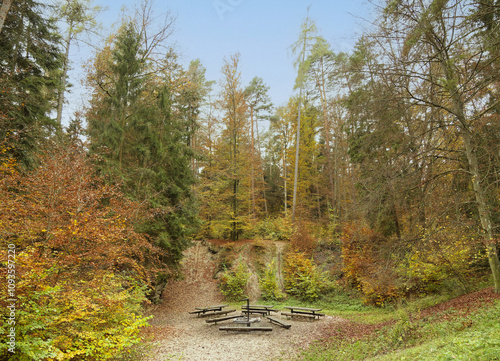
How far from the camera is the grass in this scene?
3.89 m

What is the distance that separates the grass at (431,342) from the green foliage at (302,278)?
6662 mm

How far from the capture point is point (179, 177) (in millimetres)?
12969

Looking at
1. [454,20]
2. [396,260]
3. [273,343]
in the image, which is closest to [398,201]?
[396,260]

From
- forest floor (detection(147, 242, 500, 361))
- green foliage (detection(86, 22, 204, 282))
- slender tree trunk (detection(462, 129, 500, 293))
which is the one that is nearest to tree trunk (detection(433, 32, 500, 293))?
slender tree trunk (detection(462, 129, 500, 293))

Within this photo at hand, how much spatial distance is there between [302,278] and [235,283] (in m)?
3.84

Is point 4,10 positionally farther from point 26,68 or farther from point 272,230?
point 272,230

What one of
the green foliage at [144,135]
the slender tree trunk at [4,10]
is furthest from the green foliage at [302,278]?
the slender tree trunk at [4,10]

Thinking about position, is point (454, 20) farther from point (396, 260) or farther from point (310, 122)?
point (310, 122)

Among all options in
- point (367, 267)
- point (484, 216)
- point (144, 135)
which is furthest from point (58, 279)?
point (367, 267)

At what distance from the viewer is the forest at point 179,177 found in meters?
4.41

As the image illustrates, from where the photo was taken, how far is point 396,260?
285 inches

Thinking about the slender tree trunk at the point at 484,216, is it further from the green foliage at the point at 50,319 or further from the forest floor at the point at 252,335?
the green foliage at the point at 50,319

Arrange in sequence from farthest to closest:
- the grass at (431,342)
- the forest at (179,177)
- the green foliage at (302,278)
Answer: the green foliage at (302,278) → the forest at (179,177) → the grass at (431,342)

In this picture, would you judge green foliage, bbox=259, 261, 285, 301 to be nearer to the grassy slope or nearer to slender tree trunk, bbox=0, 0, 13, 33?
the grassy slope
